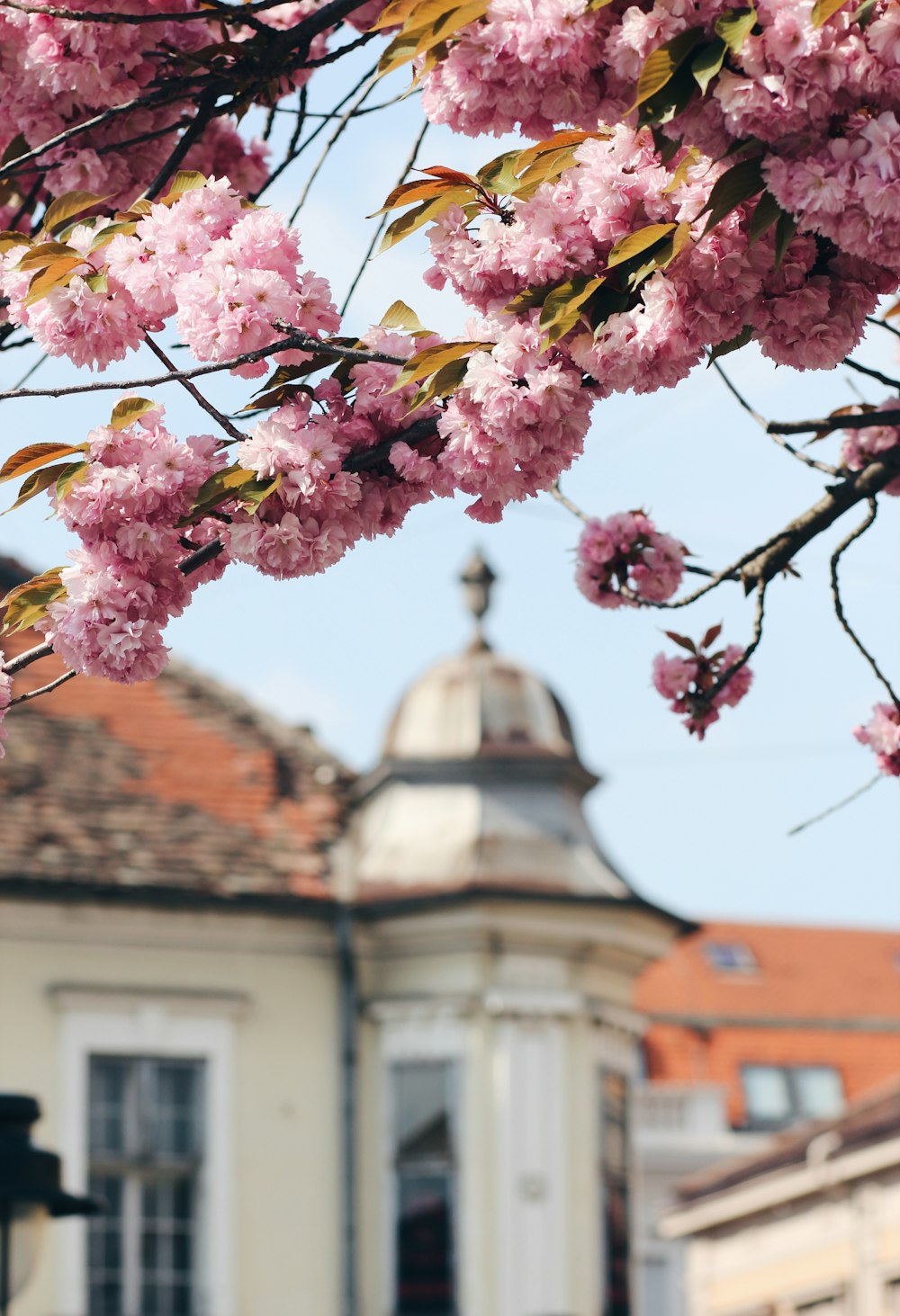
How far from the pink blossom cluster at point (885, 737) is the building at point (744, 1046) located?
27304 mm

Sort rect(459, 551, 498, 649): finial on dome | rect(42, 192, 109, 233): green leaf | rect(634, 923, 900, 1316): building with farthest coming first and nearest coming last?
rect(634, 923, 900, 1316): building → rect(459, 551, 498, 649): finial on dome → rect(42, 192, 109, 233): green leaf

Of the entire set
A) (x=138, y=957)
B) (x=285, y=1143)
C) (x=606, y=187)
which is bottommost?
(x=606, y=187)

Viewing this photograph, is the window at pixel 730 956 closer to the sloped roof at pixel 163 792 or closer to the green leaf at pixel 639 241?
the sloped roof at pixel 163 792

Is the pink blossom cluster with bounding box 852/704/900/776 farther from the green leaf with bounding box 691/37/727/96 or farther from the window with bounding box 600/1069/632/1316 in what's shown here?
the window with bounding box 600/1069/632/1316

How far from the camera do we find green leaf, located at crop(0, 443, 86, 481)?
12.4ft

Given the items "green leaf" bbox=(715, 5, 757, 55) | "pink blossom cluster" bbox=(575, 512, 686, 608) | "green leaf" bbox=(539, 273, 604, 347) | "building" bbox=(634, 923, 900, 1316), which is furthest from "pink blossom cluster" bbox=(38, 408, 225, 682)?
"building" bbox=(634, 923, 900, 1316)

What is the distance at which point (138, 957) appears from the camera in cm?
1664

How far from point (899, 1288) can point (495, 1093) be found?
22.0ft

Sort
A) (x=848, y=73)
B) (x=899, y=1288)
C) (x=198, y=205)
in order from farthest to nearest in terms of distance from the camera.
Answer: (x=899, y=1288) → (x=198, y=205) → (x=848, y=73)

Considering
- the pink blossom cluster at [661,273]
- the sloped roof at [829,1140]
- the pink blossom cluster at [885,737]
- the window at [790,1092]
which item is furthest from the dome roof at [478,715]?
the window at [790,1092]

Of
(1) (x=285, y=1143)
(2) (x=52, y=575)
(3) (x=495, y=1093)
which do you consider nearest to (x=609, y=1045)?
(3) (x=495, y=1093)

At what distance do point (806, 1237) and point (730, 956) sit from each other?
17047mm

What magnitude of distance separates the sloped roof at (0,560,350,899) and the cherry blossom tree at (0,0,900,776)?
12.6 metres

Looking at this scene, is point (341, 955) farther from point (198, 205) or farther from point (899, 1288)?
point (198, 205)
